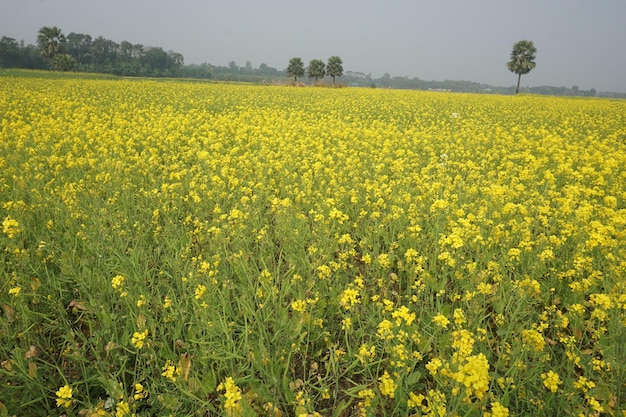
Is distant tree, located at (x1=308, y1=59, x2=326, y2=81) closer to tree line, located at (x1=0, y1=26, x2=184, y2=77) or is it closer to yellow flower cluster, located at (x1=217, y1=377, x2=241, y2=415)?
tree line, located at (x1=0, y1=26, x2=184, y2=77)

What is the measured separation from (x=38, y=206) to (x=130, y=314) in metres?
2.43

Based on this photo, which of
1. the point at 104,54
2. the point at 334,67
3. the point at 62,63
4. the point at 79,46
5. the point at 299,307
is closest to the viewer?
the point at 299,307

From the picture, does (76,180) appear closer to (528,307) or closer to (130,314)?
(130,314)

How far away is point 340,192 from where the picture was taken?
16.8 ft

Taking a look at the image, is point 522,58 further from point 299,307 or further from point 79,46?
point 79,46

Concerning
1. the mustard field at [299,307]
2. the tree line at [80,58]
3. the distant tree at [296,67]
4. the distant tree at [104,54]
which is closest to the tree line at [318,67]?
the distant tree at [296,67]

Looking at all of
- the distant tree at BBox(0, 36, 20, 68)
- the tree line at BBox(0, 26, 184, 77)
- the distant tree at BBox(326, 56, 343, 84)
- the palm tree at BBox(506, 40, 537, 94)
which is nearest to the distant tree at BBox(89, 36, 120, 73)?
A: the tree line at BBox(0, 26, 184, 77)

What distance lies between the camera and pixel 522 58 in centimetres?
6494

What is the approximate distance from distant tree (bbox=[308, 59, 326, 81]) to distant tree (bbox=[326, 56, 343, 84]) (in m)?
1.05

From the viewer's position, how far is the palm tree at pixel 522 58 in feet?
210

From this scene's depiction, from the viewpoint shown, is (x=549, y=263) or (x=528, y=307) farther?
(x=549, y=263)

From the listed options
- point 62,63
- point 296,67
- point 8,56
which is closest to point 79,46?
point 8,56

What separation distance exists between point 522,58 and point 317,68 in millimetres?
37646

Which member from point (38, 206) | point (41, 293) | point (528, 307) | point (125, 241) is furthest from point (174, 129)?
point (528, 307)
